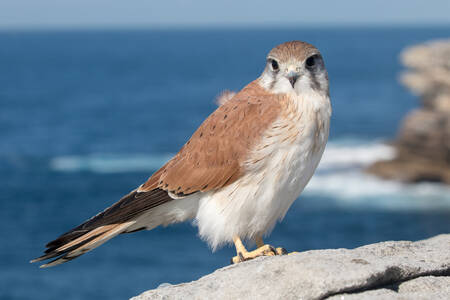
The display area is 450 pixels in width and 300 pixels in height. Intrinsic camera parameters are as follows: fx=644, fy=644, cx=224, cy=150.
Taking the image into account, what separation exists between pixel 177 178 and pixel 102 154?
7049cm

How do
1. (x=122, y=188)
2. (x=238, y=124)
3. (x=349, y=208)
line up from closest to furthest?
1. (x=238, y=124)
2. (x=349, y=208)
3. (x=122, y=188)

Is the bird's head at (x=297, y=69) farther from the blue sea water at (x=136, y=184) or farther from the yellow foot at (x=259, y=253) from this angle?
the blue sea water at (x=136, y=184)

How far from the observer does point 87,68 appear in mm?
175375

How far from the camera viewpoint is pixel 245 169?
5473mm

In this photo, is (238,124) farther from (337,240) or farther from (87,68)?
(87,68)

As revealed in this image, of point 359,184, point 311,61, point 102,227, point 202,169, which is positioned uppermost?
point 359,184

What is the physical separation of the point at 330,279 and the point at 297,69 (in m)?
1.79

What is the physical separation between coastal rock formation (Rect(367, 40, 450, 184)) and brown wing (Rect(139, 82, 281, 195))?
38207mm

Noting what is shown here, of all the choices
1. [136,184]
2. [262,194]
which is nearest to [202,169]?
[262,194]

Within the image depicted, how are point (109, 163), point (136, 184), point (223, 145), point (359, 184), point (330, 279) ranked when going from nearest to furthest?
1. point (330, 279)
2. point (223, 145)
3. point (359, 184)
4. point (136, 184)
5. point (109, 163)

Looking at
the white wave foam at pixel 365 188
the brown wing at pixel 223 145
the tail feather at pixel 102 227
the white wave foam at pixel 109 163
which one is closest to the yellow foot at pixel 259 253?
the brown wing at pixel 223 145

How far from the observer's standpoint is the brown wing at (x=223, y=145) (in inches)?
217

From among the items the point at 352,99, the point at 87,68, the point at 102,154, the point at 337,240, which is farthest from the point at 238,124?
the point at 87,68

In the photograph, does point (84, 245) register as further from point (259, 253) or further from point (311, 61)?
point (311, 61)
